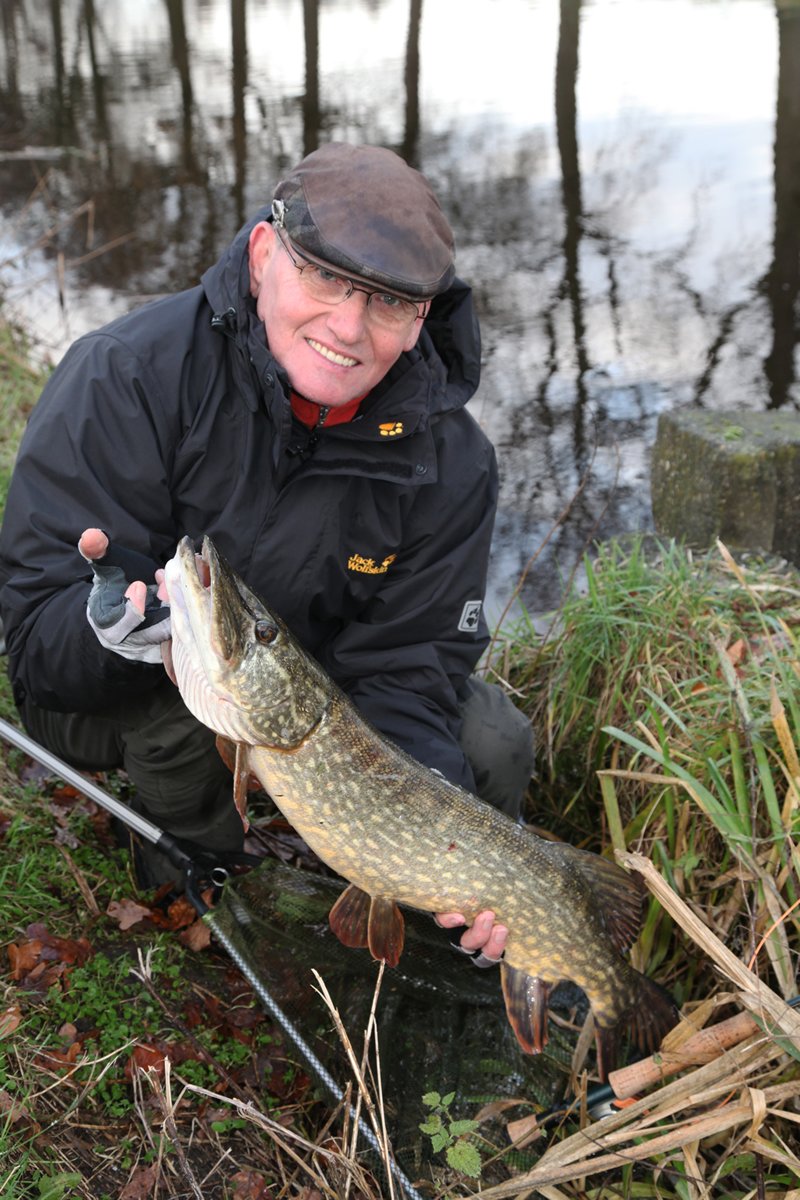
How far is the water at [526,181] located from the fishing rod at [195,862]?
2.06 meters

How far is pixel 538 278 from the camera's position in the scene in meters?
8.50

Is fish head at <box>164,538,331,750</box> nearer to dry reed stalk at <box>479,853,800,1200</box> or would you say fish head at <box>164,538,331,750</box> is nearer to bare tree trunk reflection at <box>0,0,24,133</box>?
dry reed stalk at <box>479,853,800,1200</box>

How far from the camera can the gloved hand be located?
7.00 ft

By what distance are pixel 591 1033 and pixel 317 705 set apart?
3.47 ft

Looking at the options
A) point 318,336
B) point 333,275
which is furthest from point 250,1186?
point 333,275

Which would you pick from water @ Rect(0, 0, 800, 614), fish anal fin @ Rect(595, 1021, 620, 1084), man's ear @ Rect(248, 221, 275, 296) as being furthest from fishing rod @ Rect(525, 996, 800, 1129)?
water @ Rect(0, 0, 800, 614)

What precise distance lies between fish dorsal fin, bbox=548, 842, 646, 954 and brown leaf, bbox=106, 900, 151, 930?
110 centimetres

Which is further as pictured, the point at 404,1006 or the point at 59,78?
the point at 59,78

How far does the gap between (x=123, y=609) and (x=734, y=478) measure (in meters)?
2.83

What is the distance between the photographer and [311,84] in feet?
46.9

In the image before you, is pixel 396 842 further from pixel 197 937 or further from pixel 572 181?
pixel 572 181

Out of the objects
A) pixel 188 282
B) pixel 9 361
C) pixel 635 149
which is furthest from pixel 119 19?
pixel 9 361

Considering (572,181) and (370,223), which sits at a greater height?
(370,223)

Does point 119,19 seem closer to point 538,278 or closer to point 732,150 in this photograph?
point 732,150
